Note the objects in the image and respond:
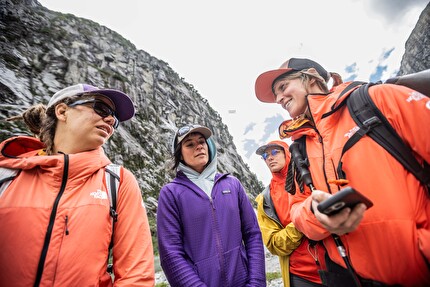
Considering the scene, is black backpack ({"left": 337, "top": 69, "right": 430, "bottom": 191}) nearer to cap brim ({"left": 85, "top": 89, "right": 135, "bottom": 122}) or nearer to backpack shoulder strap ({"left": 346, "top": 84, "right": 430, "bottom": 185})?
backpack shoulder strap ({"left": 346, "top": 84, "right": 430, "bottom": 185})

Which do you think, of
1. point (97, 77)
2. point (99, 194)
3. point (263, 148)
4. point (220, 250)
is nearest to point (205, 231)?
point (220, 250)

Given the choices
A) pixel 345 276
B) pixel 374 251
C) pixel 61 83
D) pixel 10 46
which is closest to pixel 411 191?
pixel 374 251

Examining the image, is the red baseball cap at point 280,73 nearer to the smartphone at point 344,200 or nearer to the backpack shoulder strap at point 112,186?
the smartphone at point 344,200

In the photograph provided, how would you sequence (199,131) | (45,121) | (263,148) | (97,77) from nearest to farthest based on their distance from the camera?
(45,121) → (199,131) → (263,148) → (97,77)

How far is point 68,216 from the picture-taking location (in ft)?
6.28

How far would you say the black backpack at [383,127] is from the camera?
1506 millimetres

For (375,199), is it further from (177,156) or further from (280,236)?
(177,156)

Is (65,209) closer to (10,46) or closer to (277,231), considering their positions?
(277,231)

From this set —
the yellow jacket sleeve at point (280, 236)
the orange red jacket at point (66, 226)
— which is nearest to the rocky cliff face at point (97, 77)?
the orange red jacket at point (66, 226)

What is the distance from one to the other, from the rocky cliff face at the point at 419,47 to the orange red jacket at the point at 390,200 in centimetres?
9968

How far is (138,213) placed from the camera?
2328mm

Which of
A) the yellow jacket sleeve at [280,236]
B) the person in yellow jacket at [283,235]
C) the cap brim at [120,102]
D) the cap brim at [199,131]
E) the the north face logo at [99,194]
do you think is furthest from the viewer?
the cap brim at [199,131]

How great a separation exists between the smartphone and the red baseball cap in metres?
1.95

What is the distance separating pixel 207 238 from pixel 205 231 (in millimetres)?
95
